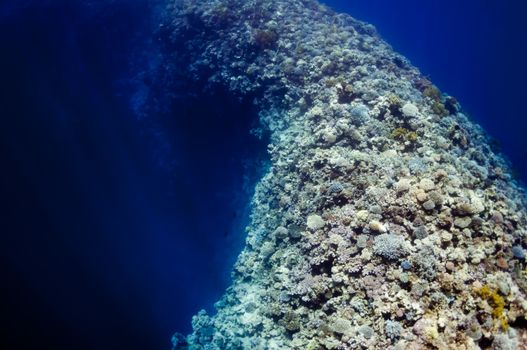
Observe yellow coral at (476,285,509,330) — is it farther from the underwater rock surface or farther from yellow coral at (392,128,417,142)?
yellow coral at (392,128,417,142)

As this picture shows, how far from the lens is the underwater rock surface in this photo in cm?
755

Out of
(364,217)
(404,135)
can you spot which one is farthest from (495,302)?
(404,135)

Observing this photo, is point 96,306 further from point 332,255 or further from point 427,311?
point 427,311

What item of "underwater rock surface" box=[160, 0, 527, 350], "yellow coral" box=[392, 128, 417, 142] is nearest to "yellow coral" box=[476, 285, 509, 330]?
"underwater rock surface" box=[160, 0, 527, 350]

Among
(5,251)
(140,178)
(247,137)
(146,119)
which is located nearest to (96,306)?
(5,251)

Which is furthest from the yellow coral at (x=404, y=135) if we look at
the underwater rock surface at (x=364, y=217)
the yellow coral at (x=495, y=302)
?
the yellow coral at (x=495, y=302)

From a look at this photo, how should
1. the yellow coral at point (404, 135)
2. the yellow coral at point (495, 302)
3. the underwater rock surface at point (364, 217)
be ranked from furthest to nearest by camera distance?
1. the yellow coral at point (404, 135)
2. the underwater rock surface at point (364, 217)
3. the yellow coral at point (495, 302)

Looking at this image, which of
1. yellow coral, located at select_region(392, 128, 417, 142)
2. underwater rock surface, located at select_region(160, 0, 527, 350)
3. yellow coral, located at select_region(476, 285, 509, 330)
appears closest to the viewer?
yellow coral, located at select_region(476, 285, 509, 330)

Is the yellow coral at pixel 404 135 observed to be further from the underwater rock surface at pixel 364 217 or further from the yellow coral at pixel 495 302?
the yellow coral at pixel 495 302

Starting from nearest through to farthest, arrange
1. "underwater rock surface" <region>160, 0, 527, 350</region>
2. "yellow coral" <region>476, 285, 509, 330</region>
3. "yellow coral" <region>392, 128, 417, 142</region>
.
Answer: "yellow coral" <region>476, 285, 509, 330</region> < "underwater rock surface" <region>160, 0, 527, 350</region> < "yellow coral" <region>392, 128, 417, 142</region>

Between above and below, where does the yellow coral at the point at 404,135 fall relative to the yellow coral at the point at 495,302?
above

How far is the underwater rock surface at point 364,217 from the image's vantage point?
24.8ft

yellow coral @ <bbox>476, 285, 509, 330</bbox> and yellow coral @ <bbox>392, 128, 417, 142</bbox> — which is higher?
yellow coral @ <bbox>392, 128, 417, 142</bbox>

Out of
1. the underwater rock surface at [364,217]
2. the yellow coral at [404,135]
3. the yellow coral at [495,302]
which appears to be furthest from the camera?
the yellow coral at [404,135]
